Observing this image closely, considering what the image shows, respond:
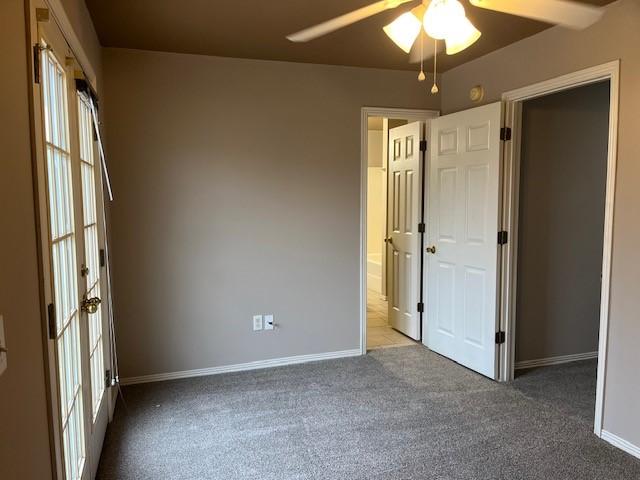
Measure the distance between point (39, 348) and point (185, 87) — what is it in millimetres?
2604

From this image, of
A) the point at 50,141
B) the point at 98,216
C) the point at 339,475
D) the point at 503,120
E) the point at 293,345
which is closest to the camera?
the point at 50,141

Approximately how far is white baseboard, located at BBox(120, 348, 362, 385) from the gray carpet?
3.2 inches

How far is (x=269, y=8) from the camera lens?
8.74ft

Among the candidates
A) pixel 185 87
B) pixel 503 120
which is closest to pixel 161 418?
pixel 185 87

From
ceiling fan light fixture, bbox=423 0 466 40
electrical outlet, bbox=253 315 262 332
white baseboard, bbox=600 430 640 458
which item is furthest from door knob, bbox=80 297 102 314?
white baseboard, bbox=600 430 640 458

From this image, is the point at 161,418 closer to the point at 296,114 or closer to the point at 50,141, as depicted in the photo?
the point at 50,141

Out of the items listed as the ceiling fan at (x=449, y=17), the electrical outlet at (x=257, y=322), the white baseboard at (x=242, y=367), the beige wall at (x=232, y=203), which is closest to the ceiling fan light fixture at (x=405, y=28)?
the ceiling fan at (x=449, y=17)

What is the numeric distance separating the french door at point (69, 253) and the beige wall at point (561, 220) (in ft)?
10.0

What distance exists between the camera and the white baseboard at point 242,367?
3.56m

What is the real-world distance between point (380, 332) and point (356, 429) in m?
2.10

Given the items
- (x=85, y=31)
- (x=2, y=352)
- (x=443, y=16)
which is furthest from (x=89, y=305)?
(x=443, y=16)

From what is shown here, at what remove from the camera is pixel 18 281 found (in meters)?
1.20

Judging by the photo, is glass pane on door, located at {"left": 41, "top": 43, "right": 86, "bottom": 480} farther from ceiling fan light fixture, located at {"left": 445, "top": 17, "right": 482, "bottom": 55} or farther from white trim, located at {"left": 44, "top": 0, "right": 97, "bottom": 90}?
ceiling fan light fixture, located at {"left": 445, "top": 17, "right": 482, "bottom": 55}

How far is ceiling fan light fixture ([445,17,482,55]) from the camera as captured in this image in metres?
1.73
